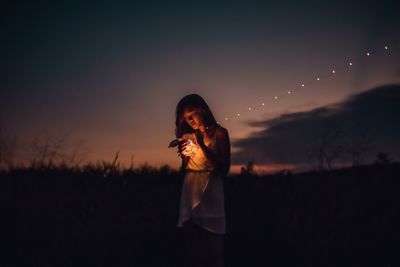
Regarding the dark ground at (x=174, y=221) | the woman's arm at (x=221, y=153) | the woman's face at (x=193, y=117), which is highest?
the woman's face at (x=193, y=117)

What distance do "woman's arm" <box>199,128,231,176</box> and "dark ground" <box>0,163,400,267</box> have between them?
2.41m

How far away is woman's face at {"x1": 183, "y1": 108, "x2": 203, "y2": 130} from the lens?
3.79 m

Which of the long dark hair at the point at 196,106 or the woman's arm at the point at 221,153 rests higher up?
the long dark hair at the point at 196,106

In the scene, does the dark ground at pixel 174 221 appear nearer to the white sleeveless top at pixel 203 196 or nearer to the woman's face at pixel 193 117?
the white sleeveless top at pixel 203 196

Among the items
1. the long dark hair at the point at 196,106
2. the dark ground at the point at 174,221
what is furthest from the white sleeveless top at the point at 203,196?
the dark ground at the point at 174,221

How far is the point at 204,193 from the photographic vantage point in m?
3.50

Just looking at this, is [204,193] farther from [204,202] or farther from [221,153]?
[221,153]

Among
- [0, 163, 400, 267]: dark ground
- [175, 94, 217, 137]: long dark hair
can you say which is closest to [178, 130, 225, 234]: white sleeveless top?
[175, 94, 217, 137]: long dark hair

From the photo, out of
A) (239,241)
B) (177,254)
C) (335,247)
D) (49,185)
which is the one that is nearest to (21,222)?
(49,185)

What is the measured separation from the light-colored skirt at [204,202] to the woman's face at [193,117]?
1.52 feet

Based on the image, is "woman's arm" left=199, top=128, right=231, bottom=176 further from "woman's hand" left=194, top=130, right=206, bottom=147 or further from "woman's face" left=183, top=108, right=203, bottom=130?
"woman's face" left=183, top=108, right=203, bottom=130

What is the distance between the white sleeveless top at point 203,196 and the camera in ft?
11.3

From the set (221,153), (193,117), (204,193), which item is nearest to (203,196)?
(204,193)

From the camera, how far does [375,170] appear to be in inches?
327
